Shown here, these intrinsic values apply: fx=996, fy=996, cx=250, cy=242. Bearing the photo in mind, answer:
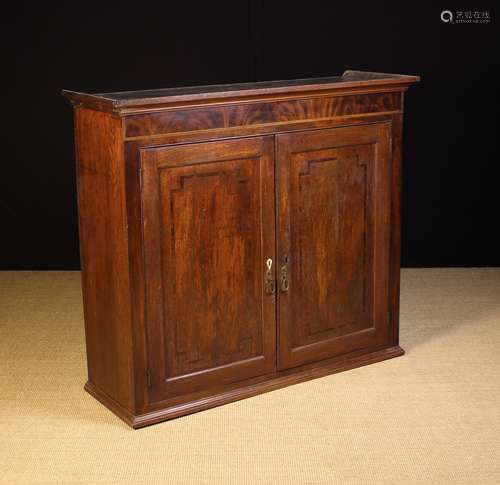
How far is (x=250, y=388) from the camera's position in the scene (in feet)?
13.5

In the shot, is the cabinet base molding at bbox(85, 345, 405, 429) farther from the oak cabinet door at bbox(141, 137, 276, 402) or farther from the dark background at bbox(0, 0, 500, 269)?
the dark background at bbox(0, 0, 500, 269)

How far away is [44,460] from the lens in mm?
3582

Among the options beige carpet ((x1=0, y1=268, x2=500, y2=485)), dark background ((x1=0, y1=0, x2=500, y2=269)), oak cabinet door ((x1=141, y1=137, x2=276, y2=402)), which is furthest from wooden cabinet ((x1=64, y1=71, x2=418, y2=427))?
dark background ((x1=0, y1=0, x2=500, y2=269))

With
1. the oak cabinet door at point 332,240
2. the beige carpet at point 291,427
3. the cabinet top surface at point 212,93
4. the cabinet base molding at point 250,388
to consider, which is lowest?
the beige carpet at point 291,427

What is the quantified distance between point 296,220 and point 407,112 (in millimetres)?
2059

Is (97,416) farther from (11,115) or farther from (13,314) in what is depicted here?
(11,115)

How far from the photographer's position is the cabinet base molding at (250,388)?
153 inches

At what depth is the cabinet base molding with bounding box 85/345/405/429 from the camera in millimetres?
3889

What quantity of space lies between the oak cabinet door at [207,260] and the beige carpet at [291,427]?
20 cm

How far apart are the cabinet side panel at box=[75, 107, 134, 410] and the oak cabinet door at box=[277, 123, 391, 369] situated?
0.70m

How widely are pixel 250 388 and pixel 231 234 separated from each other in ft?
2.17

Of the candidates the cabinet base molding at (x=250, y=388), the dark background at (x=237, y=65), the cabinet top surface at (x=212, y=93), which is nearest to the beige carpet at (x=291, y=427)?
the cabinet base molding at (x=250, y=388)

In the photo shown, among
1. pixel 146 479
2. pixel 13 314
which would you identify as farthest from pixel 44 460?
pixel 13 314

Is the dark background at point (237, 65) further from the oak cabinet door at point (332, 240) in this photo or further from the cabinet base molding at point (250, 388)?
the cabinet base molding at point (250, 388)
